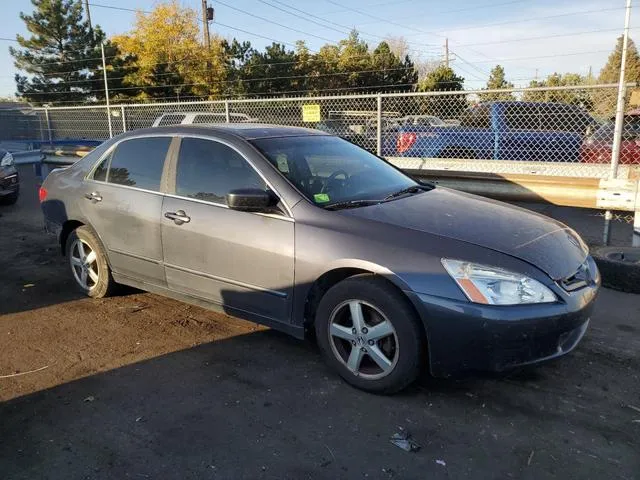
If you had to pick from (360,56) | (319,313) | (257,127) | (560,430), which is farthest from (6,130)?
(360,56)

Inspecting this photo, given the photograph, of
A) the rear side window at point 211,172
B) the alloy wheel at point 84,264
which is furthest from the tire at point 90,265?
the rear side window at point 211,172

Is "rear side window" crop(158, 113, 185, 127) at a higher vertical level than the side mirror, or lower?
higher

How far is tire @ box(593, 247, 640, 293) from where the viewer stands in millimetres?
4895

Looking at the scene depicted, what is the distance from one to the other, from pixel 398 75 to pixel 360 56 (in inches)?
133

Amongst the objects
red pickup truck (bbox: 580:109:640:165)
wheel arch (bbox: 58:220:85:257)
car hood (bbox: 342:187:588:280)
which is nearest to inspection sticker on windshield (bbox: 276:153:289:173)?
car hood (bbox: 342:187:588:280)

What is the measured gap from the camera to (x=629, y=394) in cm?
325

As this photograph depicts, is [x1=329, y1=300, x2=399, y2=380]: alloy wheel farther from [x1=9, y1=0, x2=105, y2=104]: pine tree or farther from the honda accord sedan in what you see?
[x1=9, y1=0, x2=105, y2=104]: pine tree

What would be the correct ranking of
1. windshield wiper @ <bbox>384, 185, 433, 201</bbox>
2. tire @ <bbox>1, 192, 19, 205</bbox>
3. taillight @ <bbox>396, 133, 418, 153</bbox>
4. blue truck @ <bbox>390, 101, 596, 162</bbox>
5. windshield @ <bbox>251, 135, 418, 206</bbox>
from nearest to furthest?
windshield @ <bbox>251, 135, 418, 206</bbox> → windshield wiper @ <bbox>384, 185, 433, 201</bbox> → tire @ <bbox>1, 192, 19, 205</bbox> → blue truck @ <bbox>390, 101, 596, 162</bbox> → taillight @ <bbox>396, 133, 418, 153</bbox>

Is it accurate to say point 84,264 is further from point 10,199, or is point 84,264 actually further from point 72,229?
point 10,199

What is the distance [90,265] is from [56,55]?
42.1 metres

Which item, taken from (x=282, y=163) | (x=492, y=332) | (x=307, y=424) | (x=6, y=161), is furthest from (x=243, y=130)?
(x=6, y=161)

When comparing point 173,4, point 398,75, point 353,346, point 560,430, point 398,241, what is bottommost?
point 560,430

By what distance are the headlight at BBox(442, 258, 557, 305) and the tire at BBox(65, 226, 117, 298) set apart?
3.30 meters

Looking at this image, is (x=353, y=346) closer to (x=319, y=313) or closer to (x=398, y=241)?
(x=319, y=313)
